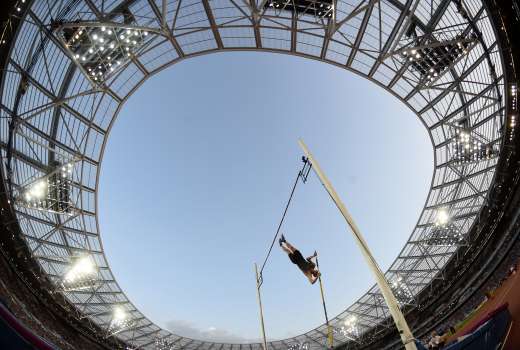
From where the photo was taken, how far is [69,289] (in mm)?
24000

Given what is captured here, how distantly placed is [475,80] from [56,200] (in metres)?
28.3

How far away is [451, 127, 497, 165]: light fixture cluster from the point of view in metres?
19.0

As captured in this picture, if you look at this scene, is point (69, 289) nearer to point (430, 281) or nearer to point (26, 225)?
point (26, 225)

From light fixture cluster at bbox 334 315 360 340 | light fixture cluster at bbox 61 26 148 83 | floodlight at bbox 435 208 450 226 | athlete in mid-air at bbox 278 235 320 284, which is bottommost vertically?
athlete in mid-air at bbox 278 235 320 284

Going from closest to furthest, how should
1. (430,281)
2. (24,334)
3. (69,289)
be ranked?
(24,334) < (69,289) < (430,281)

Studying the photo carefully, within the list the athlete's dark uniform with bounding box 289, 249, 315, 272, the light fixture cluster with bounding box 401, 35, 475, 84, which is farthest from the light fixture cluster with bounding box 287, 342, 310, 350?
the light fixture cluster with bounding box 401, 35, 475, 84

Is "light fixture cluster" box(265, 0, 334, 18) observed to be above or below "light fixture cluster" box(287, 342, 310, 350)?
above

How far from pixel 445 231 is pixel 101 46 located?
95.4 ft

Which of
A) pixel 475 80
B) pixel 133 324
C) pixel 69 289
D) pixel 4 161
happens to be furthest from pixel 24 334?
pixel 133 324

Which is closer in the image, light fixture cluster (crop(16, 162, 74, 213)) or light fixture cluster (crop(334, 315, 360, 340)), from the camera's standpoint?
light fixture cluster (crop(16, 162, 74, 213))

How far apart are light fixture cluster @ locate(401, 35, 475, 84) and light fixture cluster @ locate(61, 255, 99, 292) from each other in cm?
2768

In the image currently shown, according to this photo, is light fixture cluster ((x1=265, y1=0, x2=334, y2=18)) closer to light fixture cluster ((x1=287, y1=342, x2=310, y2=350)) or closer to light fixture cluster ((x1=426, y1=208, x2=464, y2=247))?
light fixture cluster ((x1=426, y1=208, x2=464, y2=247))

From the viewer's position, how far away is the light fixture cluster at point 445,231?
24.5 m

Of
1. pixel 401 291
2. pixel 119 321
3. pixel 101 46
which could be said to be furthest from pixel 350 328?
pixel 101 46
